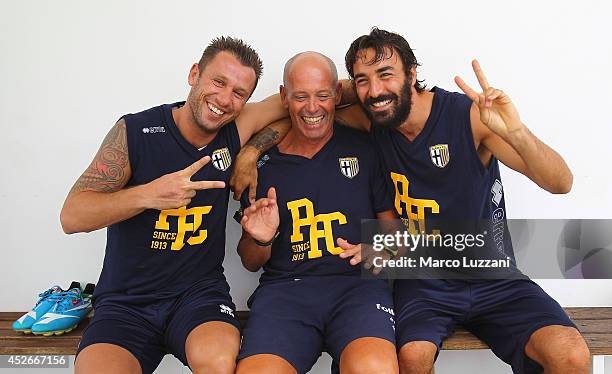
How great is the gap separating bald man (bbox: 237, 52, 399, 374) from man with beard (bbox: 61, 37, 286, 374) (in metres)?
0.14

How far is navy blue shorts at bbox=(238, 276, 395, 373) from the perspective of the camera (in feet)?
6.26

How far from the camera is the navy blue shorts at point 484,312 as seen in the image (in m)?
1.96

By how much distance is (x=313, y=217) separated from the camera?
2.20 meters

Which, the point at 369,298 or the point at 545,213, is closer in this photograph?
the point at 369,298

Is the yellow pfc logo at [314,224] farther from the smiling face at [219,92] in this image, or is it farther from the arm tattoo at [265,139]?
the smiling face at [219,92]

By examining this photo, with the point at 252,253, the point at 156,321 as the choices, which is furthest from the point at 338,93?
the point at 156,321

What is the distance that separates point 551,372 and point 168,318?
1212 mm

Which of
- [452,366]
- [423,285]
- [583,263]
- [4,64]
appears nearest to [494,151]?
[423,285]

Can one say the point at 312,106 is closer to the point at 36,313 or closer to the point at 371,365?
the point at 371,365

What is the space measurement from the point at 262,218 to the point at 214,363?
53cm

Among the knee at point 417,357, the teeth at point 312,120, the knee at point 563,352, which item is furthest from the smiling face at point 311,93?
the knee at point 563,352

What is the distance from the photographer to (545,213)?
2.58 metres

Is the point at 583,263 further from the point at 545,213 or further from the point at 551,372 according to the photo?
the point at 551,372

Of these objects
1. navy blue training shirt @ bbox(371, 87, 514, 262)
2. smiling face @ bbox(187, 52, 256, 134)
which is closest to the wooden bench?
navy blue training shirt @ bbox(371, 87, 514, 262)
